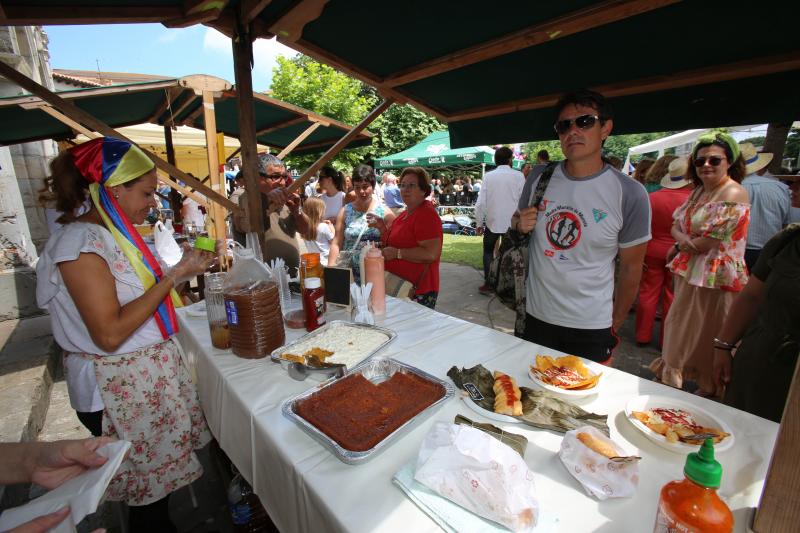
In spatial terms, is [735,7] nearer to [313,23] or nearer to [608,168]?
[608,168]

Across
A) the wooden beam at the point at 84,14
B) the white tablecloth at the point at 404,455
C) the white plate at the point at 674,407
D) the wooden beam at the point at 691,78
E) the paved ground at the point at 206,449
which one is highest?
the wooden beam at the point at 84,14

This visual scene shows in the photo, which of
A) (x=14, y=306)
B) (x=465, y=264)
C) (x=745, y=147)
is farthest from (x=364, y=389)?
(x=465, y=264)

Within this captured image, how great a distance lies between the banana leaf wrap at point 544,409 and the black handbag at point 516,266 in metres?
0.89

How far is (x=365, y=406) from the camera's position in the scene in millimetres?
1266

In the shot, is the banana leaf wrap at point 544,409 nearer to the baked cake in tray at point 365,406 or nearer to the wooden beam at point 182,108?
the baked cake in tray at point 365,406

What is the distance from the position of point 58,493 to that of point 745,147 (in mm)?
5511

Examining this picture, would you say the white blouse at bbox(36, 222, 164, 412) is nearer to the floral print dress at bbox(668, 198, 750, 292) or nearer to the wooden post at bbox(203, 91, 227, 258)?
the wooden post at bbox(203, 91, 227, 258)

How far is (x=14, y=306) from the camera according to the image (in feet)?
13.6

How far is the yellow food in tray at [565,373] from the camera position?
1.33 metres

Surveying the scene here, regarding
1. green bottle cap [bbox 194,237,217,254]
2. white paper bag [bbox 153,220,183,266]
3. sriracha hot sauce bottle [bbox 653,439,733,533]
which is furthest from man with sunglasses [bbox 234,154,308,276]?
sriracha hot sauce bottle [bbox 653,439,733,533]

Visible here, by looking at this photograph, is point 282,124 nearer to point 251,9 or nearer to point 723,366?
point 251,9

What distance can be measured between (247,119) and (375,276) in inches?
67.6

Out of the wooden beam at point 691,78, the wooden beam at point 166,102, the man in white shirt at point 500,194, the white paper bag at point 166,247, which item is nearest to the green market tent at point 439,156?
the man in white shirt at point 500,194

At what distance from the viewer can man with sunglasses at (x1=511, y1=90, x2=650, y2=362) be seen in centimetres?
187
